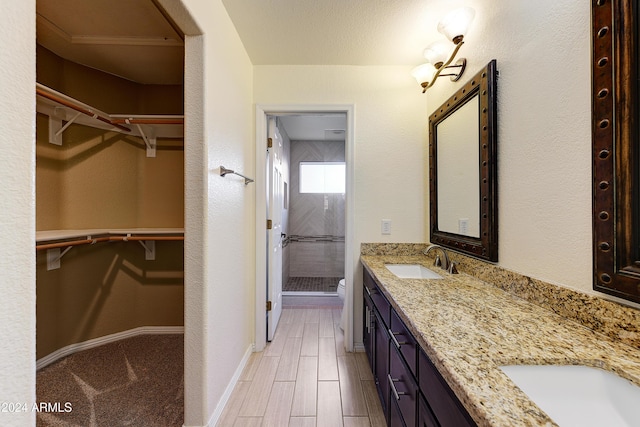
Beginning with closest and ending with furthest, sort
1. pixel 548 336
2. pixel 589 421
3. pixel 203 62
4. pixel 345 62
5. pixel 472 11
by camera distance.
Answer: pixel 589 421 < pixel 548 336 < pixel 203 62 < pixel 472 11 < pixel 345 62

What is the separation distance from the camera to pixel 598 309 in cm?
77

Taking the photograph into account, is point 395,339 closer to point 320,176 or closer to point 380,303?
point 380,303

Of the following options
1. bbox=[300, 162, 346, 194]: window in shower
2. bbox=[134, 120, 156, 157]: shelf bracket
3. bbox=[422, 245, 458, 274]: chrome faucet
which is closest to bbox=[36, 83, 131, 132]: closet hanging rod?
bbox=[134, 120, 156, 157]: shelf bracket

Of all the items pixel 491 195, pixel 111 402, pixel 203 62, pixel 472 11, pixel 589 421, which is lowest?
pixel 111 402

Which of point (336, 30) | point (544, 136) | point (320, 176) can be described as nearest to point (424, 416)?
point (544, 136)

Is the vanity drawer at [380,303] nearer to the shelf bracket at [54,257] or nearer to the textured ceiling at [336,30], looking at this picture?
the textured ceiling at [336,30]

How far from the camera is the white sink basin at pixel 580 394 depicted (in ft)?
1.81

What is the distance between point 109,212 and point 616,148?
10.2ft

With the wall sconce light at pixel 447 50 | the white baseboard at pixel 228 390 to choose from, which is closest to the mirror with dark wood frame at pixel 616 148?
the wall sconce light at pixel 447 50

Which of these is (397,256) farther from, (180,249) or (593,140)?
(180,249)

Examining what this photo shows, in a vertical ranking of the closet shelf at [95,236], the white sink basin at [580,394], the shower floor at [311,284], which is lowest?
the shower floor at [311,284]

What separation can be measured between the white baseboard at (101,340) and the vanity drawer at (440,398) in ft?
Result: 7.74

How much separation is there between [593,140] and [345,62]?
1.78 metres

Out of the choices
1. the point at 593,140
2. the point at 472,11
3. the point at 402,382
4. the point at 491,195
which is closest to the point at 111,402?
the point at 402,382
